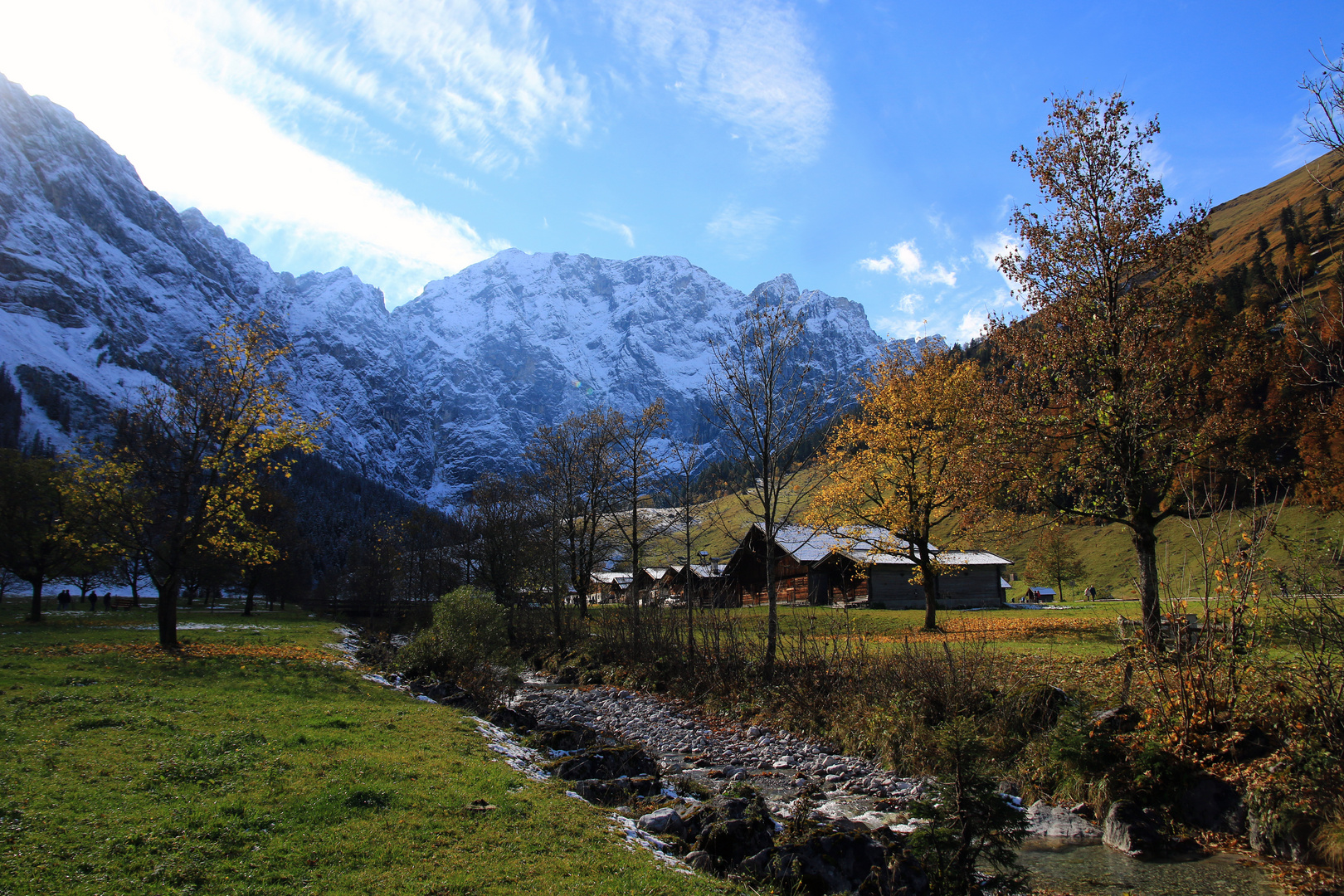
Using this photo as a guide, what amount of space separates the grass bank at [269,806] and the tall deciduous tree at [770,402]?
384 inches

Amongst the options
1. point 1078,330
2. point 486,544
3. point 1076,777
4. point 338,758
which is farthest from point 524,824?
point 486,544

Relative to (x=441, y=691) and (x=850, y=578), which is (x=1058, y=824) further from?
(x=850, y=578)

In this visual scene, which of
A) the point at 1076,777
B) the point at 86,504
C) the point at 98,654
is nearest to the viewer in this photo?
the point at 1076,777

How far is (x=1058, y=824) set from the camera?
10.3 meters

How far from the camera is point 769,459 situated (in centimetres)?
1839

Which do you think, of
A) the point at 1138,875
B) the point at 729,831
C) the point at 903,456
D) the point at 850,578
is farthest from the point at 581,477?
the point at 1138,875

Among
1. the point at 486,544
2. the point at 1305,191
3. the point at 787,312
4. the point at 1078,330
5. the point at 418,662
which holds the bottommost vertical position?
the point at 418,662

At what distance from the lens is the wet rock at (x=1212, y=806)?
367 inches

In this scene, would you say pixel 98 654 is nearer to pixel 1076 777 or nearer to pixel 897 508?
pixel 1076 777

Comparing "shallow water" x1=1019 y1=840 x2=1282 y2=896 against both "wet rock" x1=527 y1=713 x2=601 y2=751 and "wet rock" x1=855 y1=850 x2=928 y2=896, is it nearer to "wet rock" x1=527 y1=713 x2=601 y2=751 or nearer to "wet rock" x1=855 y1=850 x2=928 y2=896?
"wet rock" x1=855 y1=850 x2=928 y2=896

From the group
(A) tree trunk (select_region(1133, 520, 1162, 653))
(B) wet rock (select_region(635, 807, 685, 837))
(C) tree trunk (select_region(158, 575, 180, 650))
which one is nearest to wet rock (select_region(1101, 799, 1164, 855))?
(A) tree trunk (select_region(1133, 520, 1162, 653))

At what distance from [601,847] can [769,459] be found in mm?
12004

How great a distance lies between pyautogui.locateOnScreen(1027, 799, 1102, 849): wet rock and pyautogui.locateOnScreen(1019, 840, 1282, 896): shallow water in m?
0.53

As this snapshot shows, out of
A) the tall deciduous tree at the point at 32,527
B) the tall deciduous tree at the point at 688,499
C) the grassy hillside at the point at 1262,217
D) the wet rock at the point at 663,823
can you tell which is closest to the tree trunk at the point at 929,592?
the tall deciduous tree at the point at 688,499
